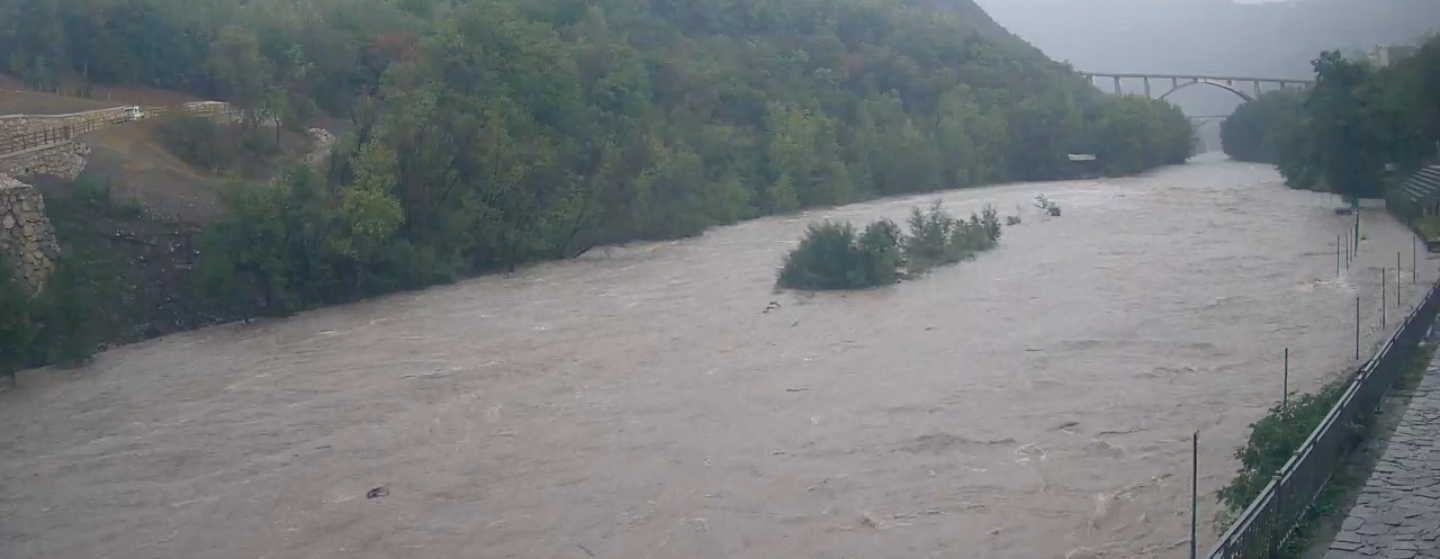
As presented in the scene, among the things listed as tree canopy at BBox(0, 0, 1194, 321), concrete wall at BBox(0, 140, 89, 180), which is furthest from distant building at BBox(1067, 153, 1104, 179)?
concrete wall at BBox(0, 140, 89, 180)

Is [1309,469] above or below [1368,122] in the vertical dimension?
below

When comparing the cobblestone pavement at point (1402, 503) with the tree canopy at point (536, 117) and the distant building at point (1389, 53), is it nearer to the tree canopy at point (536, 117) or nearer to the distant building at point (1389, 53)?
the tree canopy at point (536, 117)

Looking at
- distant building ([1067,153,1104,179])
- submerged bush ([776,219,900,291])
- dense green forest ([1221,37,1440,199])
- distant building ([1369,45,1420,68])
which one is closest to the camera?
submerged bush ([776,219,900,291])

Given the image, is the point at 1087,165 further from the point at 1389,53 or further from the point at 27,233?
the point at 27,233

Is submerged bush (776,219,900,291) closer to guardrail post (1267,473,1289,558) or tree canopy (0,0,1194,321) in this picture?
tree canopy (0,0,1194,321)

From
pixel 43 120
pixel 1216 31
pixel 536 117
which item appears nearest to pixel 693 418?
pixel 43 120

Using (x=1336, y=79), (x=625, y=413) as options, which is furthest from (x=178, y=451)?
(x=1336, y=79)
